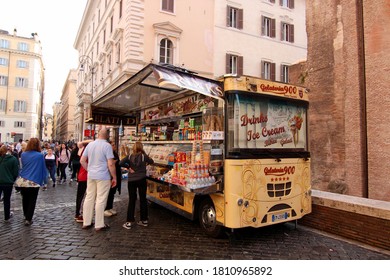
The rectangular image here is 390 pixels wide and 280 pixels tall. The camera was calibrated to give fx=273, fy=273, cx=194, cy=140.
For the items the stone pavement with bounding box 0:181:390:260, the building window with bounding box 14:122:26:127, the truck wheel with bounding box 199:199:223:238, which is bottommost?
the stone pavement with bounding box 0:181:390:260

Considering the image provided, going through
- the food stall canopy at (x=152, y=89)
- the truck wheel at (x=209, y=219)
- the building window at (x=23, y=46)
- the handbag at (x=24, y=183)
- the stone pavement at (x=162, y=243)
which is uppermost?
the building window at (x=23, y=46)

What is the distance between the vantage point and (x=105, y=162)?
17.0 ft

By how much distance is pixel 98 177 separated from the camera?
5.09 meters

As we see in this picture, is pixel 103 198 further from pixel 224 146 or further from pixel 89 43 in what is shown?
pixel 89 43

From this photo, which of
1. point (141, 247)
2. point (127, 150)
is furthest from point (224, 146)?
point (127, 150)

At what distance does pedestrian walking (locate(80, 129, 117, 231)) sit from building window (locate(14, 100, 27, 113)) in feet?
158

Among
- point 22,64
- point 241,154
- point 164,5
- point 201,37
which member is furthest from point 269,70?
point 22,64

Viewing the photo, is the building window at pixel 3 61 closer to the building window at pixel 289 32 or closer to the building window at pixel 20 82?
Result: the building window at pixel 20 82

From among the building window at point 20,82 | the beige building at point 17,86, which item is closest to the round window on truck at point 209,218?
the beige building at point 17,86

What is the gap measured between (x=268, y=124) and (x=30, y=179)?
483cm

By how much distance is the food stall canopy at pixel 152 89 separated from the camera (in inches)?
174

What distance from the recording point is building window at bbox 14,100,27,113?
147 ft

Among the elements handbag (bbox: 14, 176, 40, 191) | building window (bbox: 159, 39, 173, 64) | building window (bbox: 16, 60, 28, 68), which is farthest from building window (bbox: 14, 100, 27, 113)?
handbag (bbox: 14, 176, 40, 191)

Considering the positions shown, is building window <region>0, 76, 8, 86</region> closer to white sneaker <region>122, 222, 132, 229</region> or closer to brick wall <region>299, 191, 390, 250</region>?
white sneaker <region>122, 222, 132, 229</region>
